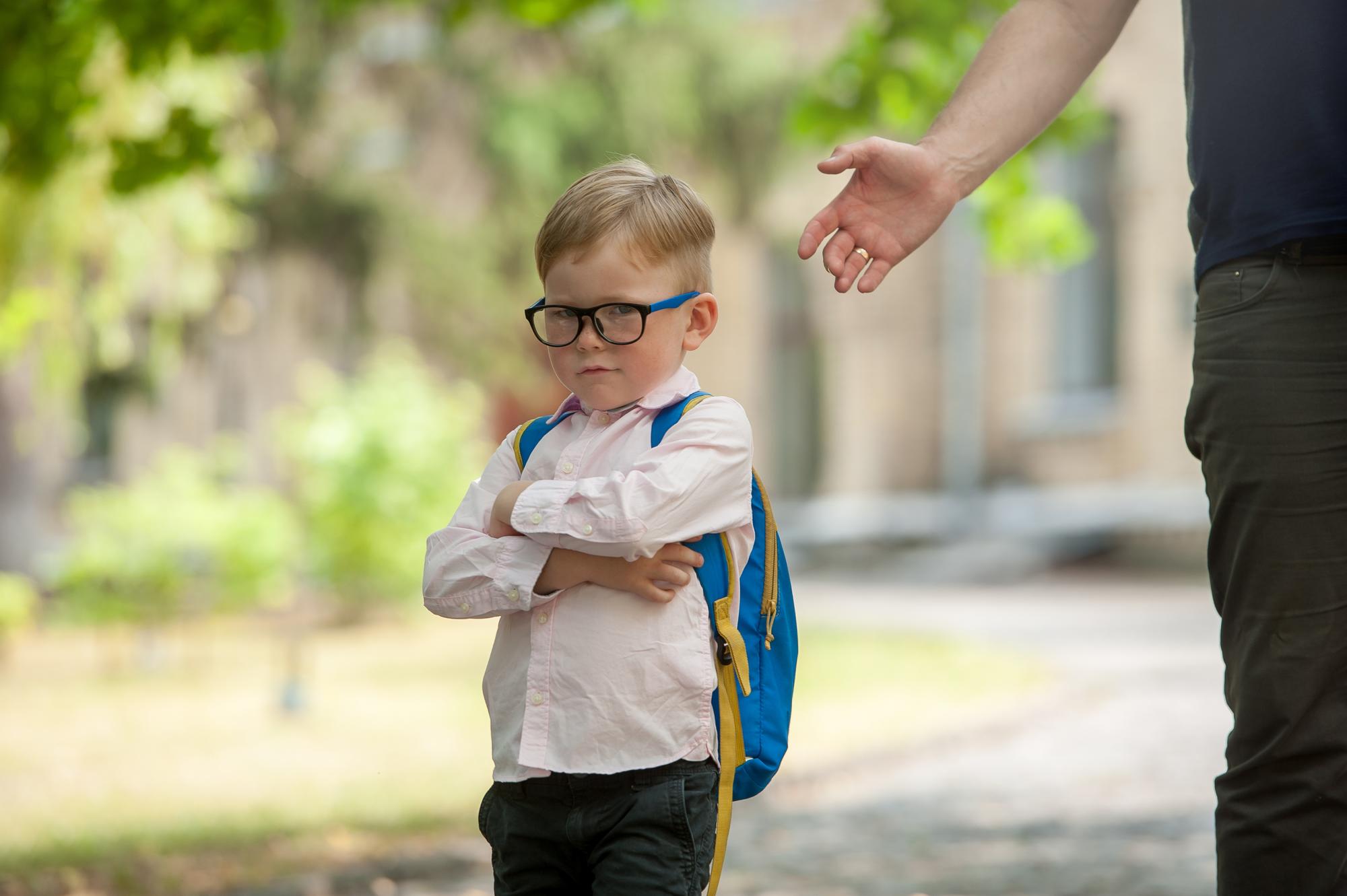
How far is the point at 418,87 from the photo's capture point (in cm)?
1700

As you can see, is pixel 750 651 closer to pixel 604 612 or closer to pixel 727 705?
pixel 727 705

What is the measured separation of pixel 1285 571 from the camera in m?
2.12

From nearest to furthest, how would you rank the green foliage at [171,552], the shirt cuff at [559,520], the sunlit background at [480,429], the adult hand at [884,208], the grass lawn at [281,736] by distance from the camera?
the shirt cuff at [559,520] < the adult hand at [884,208] < the sunlit background at [480,429] < the grass lawn at [281,736] < the green foliage at [171,552]

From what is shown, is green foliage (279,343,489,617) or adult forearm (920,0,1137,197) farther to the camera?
green foliage (279,343,489,617)

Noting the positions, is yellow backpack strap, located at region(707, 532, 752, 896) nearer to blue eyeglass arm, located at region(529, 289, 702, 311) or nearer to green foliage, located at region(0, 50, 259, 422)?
blue eyeglass arm, located at region(529, 289, 702, 311)

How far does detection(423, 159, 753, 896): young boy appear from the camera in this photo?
2.14m

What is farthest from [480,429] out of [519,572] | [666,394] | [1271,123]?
[1271,123]

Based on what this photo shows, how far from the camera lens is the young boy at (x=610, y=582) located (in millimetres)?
2145

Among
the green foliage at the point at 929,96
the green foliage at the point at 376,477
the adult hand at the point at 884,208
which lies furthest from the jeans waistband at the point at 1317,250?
the green foliage at the point at 376,477

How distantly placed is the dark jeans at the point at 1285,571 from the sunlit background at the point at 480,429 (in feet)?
9.49

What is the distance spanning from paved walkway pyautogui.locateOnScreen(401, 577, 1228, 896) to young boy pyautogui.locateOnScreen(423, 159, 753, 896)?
2.96 m

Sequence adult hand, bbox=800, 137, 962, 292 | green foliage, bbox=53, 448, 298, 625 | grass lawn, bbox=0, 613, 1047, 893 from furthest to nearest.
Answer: green foliage, bbox=53, 448, 298, 625, grass lawn, bbox=0, 613, 1047, 893, adult hand, bbox=800, 137, 962, 292

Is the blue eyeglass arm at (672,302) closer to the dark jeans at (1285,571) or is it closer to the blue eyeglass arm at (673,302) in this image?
the blue eyeglass arm at (673,302)

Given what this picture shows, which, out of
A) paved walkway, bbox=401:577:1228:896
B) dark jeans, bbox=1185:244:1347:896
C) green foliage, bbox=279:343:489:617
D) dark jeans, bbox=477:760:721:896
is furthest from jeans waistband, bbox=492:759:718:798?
green foliage, bbox=279:343:489:617
